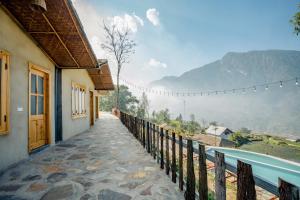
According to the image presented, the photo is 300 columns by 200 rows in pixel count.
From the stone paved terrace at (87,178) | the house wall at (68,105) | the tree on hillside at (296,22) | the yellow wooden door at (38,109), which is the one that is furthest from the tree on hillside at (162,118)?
the stone paved terrace at (87,178)

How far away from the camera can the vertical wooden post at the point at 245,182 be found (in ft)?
5.11

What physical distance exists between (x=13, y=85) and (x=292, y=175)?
18.5 m

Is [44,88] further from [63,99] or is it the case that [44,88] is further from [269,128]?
[269,128]

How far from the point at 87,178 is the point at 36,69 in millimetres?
3632

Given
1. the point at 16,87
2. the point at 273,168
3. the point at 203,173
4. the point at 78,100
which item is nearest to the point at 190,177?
the point at 203,173

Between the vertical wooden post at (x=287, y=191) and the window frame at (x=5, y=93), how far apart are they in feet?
14.9

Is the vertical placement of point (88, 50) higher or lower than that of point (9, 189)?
higher

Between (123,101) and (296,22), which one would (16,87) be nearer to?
(296,22)

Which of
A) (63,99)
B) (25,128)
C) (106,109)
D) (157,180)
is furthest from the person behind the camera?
(106,109)

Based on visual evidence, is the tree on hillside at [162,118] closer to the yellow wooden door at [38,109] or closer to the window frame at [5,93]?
the yellow wooden door at [38,109]

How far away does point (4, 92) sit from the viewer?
13.1 feet

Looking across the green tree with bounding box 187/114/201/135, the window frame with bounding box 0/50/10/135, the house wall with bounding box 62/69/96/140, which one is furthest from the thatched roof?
the green tree with bounding box 187/114/201/135

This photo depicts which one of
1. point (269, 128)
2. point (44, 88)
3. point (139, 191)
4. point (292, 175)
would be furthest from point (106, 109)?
point (269, 128)

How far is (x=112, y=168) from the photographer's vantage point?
4.31 meters
